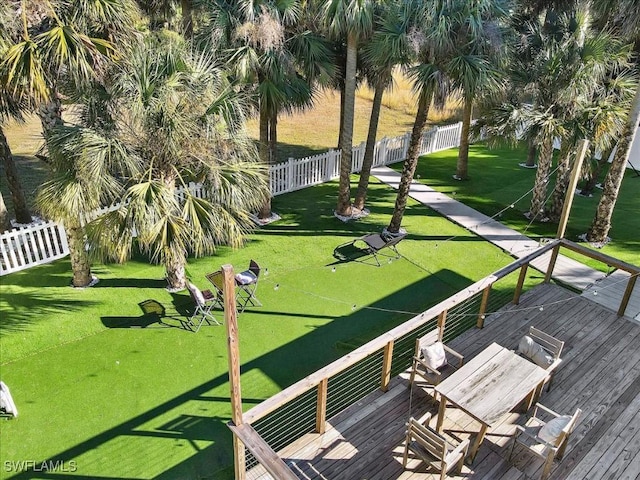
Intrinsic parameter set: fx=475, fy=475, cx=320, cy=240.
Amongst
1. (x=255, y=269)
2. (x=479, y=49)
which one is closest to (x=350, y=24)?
(x=479, y=49)

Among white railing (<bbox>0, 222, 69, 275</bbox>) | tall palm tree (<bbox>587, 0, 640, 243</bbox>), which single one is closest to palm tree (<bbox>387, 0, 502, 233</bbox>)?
tall palm tree (<bbox>587, 0, 640, 243</bbox>)

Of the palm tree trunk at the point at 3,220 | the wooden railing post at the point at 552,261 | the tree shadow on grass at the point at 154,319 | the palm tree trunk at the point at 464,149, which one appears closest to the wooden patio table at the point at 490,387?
the wooden railing post at the point at 552,261

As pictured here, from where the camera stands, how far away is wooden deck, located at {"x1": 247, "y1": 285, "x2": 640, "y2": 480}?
5.59 metres

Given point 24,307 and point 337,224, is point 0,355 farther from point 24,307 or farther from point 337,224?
point 337,224

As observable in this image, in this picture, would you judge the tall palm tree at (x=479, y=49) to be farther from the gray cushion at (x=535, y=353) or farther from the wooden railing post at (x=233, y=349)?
the wooden railing post at (x=233, y=349)

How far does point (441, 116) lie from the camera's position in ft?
76.1

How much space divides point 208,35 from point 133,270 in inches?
200

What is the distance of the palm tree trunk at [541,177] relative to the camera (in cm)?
1177

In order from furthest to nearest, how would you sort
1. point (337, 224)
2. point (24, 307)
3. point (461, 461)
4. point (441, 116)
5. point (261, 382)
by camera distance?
point (441, 116), point (337, 224), point (24, 307), point (261, 382), point (461, 461)

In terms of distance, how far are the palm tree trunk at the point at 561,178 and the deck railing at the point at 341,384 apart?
3.95m

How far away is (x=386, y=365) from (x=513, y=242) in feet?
22.7

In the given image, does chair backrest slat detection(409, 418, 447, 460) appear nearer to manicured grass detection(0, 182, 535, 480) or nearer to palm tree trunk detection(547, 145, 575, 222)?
manicured grass detection(0, 182, 535, 480)

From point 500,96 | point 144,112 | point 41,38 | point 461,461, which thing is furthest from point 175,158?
point 500,96

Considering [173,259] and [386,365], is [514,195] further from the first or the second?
[173,259]
